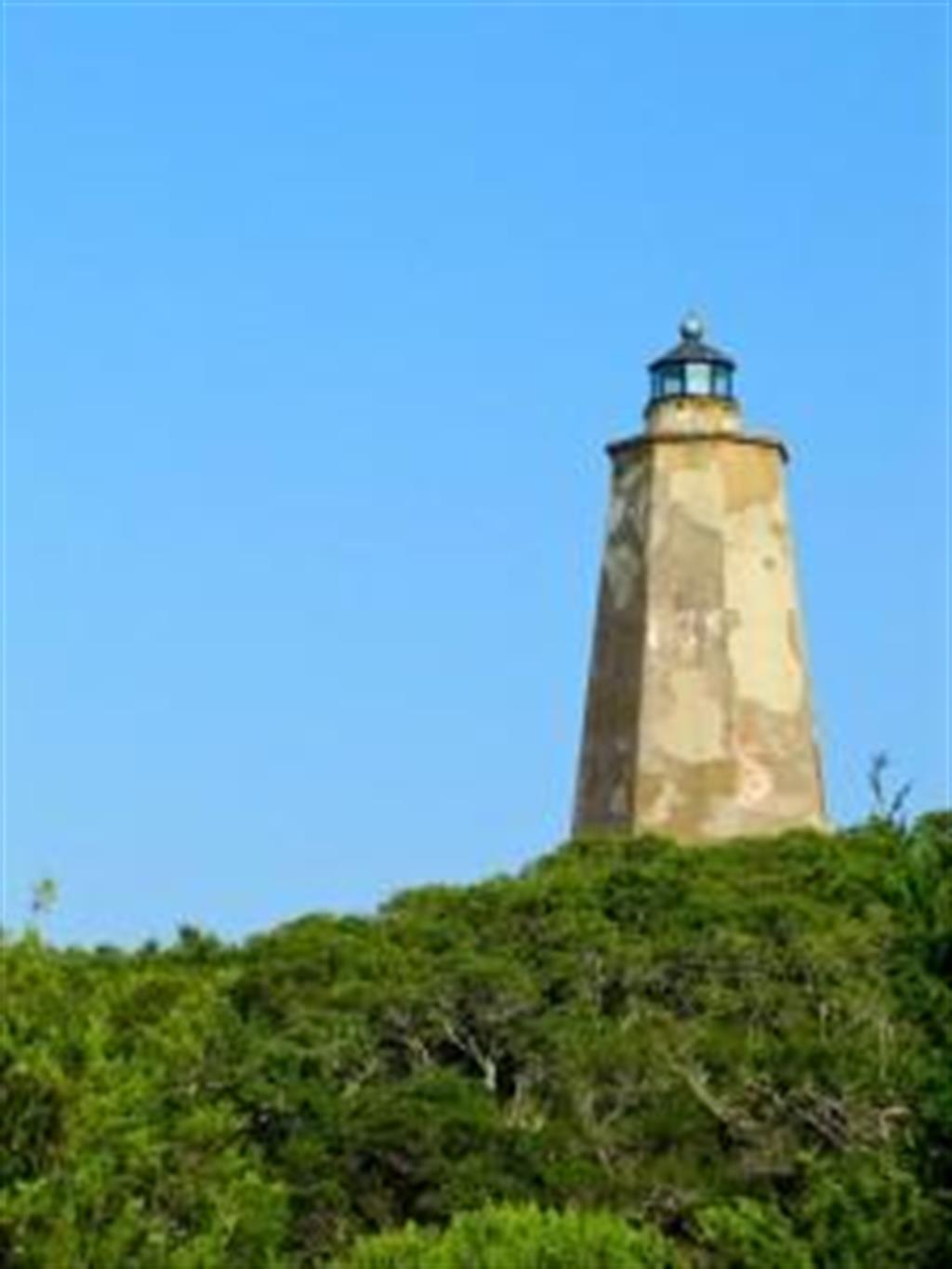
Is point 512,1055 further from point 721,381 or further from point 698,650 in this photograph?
point 721,381

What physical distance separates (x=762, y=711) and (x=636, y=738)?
1.59 metres

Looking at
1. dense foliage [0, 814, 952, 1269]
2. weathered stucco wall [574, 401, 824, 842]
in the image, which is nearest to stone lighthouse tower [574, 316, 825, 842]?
weathered stucco wall [574, 401, 824, 842]

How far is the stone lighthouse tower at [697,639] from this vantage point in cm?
4425

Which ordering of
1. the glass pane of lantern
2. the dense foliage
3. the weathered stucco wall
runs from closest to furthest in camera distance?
the dense foliage → the weathered stucco wall → the glass pane of lantern

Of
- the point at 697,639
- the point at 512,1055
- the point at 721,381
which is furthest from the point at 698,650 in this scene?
the point at 512,1055

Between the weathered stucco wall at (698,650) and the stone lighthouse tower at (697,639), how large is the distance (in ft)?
0.05

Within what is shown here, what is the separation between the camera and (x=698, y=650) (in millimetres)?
44875

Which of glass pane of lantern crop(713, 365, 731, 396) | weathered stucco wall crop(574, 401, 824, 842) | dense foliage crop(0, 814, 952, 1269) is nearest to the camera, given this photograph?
dense foliage crop(0, 814, 952, 1269)

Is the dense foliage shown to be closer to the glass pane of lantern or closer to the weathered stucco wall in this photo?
the weathered stucco wall

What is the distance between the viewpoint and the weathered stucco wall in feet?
145

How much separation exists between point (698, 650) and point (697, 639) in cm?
15

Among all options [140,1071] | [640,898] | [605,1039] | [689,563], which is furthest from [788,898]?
[140,1071]

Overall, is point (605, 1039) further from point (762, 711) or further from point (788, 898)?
point (762, 711)

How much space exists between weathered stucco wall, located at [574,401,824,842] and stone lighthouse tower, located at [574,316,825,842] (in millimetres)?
16
